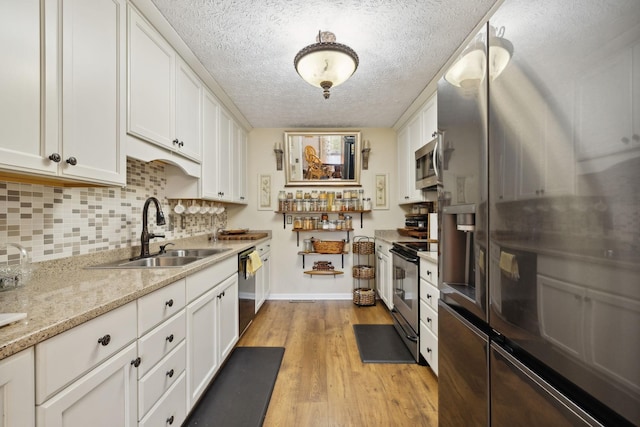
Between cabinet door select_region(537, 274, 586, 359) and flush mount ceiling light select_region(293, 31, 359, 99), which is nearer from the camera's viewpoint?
cabinet door select_region(537, 274, 586, 359)

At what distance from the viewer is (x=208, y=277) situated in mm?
1753

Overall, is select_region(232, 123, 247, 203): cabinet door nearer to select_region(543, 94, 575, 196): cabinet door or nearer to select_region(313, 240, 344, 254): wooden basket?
select_region(313, 240, 344, 254): wooden basket

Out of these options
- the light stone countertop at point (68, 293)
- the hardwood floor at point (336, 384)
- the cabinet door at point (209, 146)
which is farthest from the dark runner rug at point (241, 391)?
the cabinet door at point (209, 146)

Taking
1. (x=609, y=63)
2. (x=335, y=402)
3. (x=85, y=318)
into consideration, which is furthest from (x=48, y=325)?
(x=335, y=402)

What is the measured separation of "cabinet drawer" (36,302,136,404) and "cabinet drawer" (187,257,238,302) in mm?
488

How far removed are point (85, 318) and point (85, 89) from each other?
1015 millimetres

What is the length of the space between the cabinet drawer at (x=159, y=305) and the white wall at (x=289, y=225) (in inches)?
100

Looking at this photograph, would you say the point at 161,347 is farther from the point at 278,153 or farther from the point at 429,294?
the point at 278,153

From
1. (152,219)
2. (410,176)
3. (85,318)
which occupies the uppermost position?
(410,176)

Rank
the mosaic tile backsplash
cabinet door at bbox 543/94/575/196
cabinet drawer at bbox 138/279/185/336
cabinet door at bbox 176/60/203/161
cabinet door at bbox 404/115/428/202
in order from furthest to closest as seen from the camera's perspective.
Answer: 1. cabinet door at bbox 404/115/428/202
2. cabinet door at bbox 176/60/203/161
3. the mosaic tile backsplash
4. cabinet drawer at bbox 138/279/185/336
5. cabinet door at bbox 543/94/575/196

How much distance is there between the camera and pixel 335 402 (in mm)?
1751

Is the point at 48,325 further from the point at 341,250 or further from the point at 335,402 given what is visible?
the point at 341,250

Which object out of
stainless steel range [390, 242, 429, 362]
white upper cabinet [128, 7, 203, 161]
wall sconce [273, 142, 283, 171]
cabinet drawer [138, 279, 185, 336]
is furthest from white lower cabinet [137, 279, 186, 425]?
wall sconce [273, 142, 283, 171]

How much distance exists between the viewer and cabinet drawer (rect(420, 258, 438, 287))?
1.89m
